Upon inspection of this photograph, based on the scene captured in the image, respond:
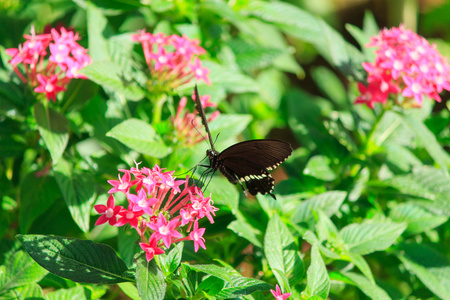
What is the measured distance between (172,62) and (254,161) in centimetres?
35

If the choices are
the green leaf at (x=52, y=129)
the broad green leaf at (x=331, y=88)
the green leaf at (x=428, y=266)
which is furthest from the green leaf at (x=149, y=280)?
the broad green leaf at (x=331, y=88)

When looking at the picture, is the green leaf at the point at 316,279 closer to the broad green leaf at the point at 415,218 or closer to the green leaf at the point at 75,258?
the green leaf at the point at 75,258

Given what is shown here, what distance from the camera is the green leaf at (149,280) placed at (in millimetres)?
887

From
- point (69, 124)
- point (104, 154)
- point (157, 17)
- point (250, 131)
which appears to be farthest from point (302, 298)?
point (157, 17)

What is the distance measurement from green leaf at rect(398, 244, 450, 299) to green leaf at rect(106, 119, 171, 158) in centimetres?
79

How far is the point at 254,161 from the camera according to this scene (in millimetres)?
1164

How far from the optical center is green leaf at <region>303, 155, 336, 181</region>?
1466mm

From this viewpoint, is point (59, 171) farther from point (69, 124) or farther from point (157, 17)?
point (157, 17)

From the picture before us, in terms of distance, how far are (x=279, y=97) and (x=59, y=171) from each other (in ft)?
3.62

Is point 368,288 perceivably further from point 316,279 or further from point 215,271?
point 215,271

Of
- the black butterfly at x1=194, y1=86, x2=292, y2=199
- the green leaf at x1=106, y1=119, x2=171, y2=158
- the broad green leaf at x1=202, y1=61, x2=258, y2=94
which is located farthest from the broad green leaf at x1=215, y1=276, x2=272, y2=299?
the broad green leaf at x1=202, y1=61, x2=258, y2=94

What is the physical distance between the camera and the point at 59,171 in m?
1.22

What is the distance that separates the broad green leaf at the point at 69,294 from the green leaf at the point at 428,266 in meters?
0.91

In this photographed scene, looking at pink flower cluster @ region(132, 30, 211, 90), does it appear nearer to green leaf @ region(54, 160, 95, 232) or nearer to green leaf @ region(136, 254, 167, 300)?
green leaf @ region(54, 160, 95, 232)
